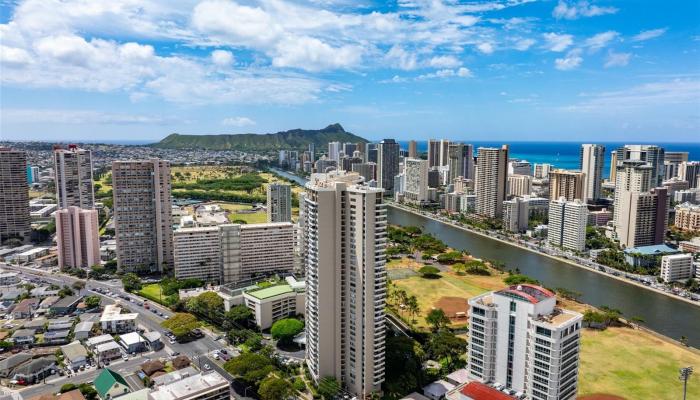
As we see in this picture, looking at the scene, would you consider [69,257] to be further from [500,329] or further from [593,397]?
[593,397]

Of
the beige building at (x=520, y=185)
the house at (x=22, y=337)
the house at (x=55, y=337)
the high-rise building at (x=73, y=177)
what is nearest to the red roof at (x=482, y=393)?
the house at (x=55, y=337)

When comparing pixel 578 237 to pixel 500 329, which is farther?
pixel 578 237

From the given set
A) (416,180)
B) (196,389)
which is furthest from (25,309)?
(416,180)

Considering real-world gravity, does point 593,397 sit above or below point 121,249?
below

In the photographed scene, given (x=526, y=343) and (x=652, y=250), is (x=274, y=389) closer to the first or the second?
(x=526, y=343)

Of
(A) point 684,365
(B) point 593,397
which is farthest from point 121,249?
(A) point 684,365

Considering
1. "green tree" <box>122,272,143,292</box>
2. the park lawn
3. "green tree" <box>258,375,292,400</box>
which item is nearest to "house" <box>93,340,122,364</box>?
"green tree" <box>258,375,292,400</box>

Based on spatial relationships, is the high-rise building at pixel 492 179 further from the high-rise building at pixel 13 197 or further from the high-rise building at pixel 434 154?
the high-rise building at pixel 13 197
